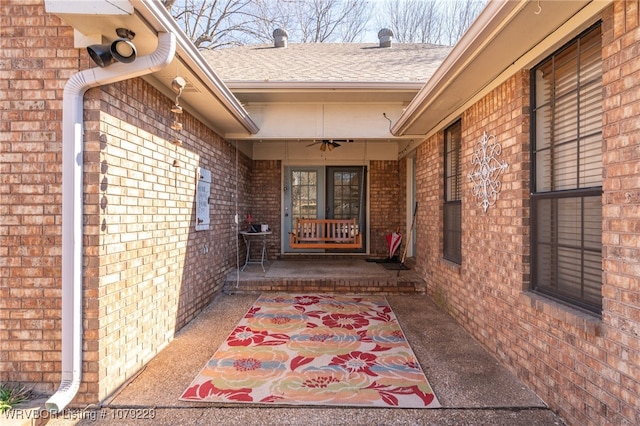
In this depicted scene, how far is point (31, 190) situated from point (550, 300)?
391 centimetres

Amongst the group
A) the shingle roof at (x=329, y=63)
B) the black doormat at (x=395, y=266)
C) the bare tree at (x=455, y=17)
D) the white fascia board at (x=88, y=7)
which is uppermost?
the bare tree at (x=455, y=17)

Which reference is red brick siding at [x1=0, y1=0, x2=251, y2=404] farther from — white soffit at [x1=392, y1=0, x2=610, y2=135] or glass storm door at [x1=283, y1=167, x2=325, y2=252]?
glass storm door at [x1=283, y1=167, x2=325, y2=252]

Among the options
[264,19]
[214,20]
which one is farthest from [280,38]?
[214,20]

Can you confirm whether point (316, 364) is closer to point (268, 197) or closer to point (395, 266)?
point (395, 266)

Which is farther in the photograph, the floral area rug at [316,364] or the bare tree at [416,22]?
the bare tree at [416,22]

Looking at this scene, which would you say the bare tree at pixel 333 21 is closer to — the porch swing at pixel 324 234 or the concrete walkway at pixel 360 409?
the porch swing at pixel 324 234

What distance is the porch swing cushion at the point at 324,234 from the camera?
6.17 m

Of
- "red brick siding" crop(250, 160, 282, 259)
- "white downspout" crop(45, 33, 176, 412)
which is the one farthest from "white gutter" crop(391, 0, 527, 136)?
"red brick siding" crop(250, 160, 282, 259)

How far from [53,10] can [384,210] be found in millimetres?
6829

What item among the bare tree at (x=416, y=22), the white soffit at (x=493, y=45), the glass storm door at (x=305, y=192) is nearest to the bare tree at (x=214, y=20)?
the bare tree at (x=416, y=22)

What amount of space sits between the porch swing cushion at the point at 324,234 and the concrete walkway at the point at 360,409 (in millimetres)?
2741

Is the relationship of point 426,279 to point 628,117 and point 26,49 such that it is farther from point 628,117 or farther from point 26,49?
point 26,49

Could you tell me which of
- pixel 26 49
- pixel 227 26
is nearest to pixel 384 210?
pixel 26 49

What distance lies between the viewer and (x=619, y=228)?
1.92 m
